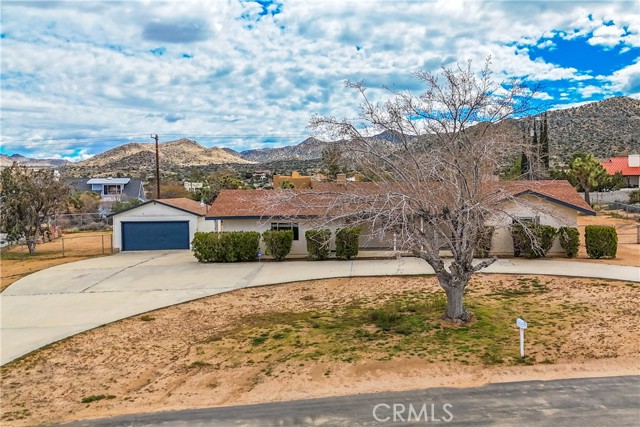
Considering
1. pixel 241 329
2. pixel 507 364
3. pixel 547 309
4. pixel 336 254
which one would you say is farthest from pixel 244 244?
pixel 507 364

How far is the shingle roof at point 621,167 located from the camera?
175ft

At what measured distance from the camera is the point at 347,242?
70.7 ft

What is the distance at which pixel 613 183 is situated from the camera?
161 ft

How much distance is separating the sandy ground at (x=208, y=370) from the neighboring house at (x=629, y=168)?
4845cm

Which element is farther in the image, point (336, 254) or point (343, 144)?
point (336, 254)

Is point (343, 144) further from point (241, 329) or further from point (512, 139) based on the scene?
point (241, 329)

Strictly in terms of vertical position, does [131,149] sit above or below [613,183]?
above

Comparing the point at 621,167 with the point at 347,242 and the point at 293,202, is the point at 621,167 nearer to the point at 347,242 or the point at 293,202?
the point at 347,242

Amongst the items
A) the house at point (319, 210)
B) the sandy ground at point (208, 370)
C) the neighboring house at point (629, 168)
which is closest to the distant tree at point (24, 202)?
the house at point (319, 210)

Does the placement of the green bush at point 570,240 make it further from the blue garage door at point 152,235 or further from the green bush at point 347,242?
the blue garage door at point 152,235

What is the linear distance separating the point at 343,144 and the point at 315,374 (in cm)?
623

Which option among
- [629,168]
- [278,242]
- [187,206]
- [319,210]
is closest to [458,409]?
[319,210]

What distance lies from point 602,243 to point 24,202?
2931 centimetres

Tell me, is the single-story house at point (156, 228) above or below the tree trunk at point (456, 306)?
above
